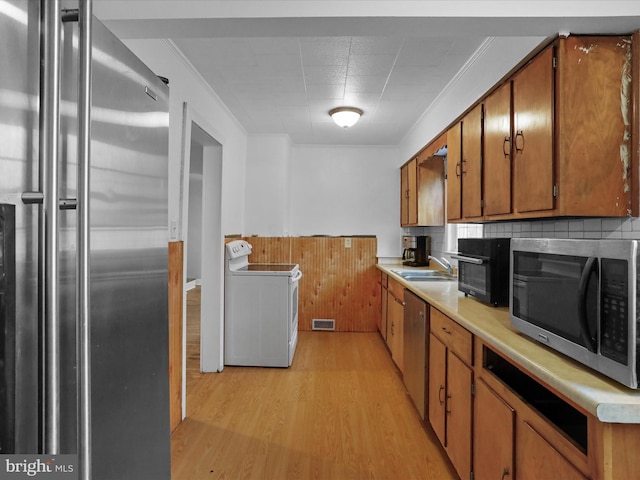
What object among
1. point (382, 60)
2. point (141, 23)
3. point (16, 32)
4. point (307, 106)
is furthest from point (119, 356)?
point (307, 106)

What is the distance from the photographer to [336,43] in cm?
233

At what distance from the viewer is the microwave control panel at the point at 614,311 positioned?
3.05ft

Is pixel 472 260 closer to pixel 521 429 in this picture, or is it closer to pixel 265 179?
pixel 521 429

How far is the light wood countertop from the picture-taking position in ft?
2.92

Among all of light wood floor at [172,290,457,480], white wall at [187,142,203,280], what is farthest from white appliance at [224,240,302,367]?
white wall at [187,142,203,280]

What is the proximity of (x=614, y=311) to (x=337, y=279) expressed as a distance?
12.8 feet

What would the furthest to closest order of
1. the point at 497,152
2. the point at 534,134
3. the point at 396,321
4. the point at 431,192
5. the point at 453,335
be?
the point at 431,192 < the point at 396,321 < the point at 497,152 < the point at 453,335 < the point at 534,134

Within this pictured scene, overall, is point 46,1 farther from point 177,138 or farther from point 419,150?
point 419,150

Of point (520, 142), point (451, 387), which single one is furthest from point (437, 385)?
point (520, 142)

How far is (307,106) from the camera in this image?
3549 mm

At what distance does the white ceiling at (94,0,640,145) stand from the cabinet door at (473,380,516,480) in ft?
4.99

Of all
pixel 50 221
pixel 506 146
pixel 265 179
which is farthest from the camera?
pixel 265 179

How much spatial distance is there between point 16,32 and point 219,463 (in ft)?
7.00

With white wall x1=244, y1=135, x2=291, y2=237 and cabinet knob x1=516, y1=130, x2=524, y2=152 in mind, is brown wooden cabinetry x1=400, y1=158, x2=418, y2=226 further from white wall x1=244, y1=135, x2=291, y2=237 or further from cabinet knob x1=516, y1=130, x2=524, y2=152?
cabinet knob x1=516, y1=130, x2=524, y2=152
